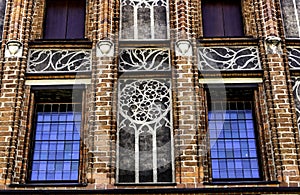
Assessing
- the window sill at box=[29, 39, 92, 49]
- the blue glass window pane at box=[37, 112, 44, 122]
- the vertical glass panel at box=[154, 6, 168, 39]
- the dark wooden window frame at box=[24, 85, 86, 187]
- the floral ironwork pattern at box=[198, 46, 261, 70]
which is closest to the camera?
the dark wooden window frame at box=[24, 85, 86, 187]

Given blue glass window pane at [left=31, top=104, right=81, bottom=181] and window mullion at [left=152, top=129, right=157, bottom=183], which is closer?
window mullion at [left=152, top=129, right=157, bottom=183]

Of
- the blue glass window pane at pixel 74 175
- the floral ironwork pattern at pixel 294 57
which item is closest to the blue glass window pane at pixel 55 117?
the blue glass window pane at pixel 74 175

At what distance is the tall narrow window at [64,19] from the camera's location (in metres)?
13.9

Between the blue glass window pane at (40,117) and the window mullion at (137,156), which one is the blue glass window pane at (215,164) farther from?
the blue glass window pane at (40,117)

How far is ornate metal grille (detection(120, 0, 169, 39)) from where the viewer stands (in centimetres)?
1366

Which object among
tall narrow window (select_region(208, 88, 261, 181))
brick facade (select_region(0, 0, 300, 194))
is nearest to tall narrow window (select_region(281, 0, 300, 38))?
brick facade (select_region(0, 0, 300, 194))

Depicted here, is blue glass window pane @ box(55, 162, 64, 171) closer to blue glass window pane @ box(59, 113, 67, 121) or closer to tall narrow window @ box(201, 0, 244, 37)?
blue glass window pane @ box(59, 113, 67, 121)

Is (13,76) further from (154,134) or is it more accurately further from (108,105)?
(154,134)

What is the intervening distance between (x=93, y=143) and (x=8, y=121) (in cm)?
202

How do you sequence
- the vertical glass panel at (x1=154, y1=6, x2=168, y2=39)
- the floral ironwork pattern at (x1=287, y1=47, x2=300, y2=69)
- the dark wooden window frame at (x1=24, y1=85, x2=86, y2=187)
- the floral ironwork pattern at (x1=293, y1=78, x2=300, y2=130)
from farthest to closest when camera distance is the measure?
the vertical glass panel at (x1=154, y1=6, x2=168, y2=39), the floral ironwork pattern at (x1=287, y1=47, x2=300, y2=69), the floral ironwork pattern at (x1=293, y1=78, x2=300, y2=130), the dark wooden window frame at (x1=24, y1=85, x2=86, y2=187)

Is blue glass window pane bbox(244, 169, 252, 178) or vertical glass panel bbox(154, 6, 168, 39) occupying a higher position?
vertical glass panel bbox(154, 6, 168, 39)

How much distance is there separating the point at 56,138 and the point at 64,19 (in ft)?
11.1

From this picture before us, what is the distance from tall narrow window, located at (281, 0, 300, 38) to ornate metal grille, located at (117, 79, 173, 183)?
348 cm

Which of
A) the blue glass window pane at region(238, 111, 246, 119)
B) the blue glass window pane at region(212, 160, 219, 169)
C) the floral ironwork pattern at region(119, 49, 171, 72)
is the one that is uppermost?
the floral ironwork pattern at region(119, 49, 171, 72)
